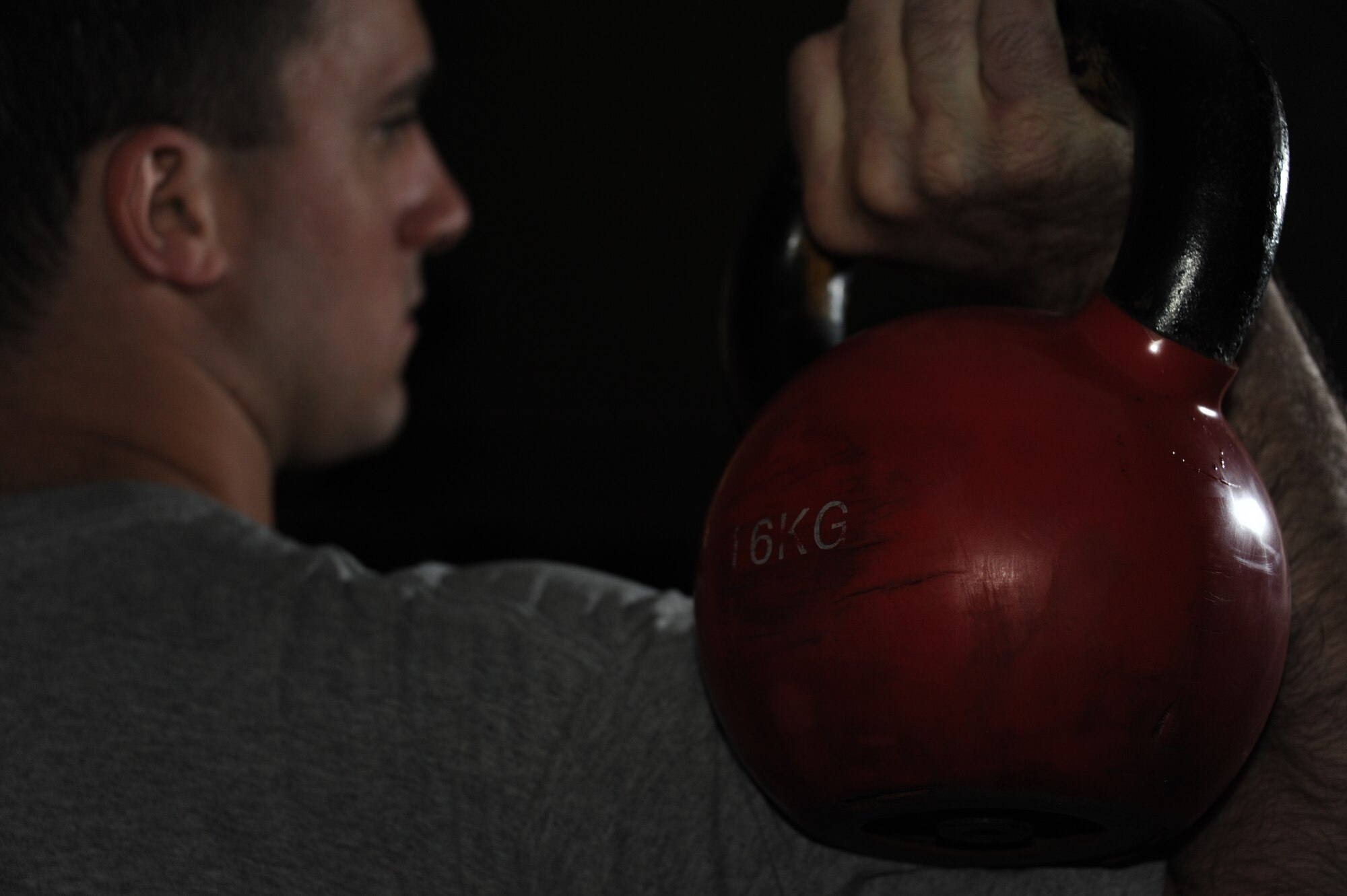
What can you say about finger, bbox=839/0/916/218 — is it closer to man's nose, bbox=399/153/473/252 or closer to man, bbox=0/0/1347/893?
man, bbox=0/0/1347/893

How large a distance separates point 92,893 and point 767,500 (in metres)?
0.48

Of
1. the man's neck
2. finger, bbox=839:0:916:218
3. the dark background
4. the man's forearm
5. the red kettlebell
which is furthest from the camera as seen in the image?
the dark background

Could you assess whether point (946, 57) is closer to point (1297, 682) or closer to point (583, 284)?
point (1297, 682)

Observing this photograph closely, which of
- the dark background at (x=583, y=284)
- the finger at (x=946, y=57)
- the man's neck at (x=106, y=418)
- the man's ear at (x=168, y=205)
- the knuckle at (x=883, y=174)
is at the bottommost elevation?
the dark background at (x=583, y=284)

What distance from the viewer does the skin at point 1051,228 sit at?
2.10 ft

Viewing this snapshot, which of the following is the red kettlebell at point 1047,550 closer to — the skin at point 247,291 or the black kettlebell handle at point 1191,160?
the black kettlebell handle at point 1191,160

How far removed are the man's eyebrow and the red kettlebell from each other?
83 cm

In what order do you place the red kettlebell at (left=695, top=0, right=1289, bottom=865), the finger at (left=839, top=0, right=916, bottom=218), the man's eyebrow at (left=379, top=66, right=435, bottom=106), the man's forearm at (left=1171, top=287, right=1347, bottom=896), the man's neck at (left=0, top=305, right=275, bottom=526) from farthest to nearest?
1. the man's eyebrow at (left=379, top=66, right=435, bottom=106)
2. the man's neck at (left=0, top=305, right=275, bottom=526)
3. the finger at (left=839, top=0, right=916, bottom=218)
4. the man's forearm at (left=1171, top=287, right=1347, bottom=896)
5. the red kettlebell at (left=695, top=0, right=1289, bottom=865)

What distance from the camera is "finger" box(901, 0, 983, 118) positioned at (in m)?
0.69

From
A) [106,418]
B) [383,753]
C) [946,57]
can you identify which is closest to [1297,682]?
[946,57]

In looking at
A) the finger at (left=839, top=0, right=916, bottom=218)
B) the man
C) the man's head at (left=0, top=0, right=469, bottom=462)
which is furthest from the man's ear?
the finger at (left=839, top=0, right=916, bottom=218)

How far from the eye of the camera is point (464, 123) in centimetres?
302

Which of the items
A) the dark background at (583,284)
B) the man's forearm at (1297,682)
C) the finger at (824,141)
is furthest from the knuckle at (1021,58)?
the dark background at (583,284)

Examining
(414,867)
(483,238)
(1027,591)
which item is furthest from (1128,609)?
(483,238)
